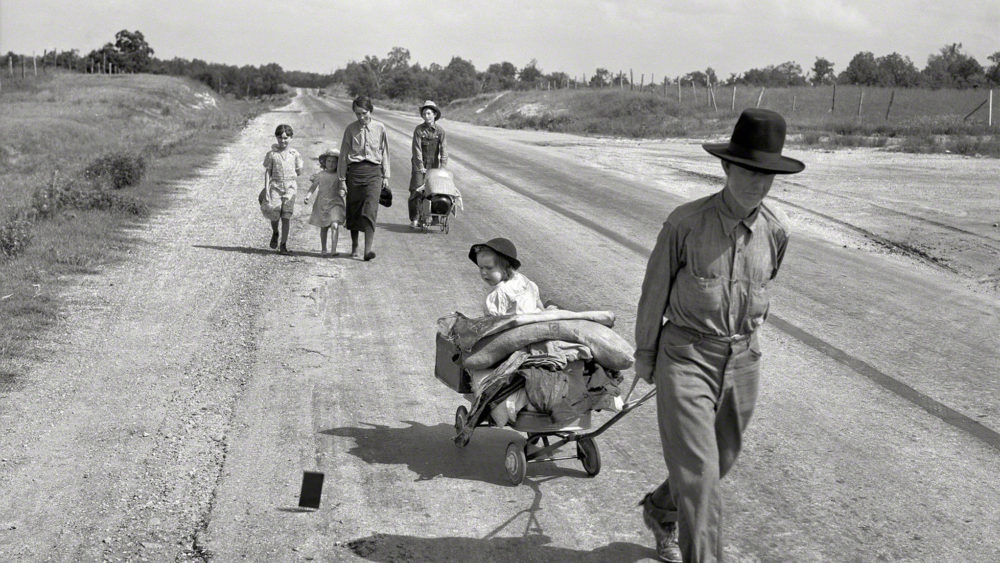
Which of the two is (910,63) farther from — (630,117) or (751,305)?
(751,305)

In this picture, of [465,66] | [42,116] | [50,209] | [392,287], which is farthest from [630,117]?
[465,66]

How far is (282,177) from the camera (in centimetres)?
1314

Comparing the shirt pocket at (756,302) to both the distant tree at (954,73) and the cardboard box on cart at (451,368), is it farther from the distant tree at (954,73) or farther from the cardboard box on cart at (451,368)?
the distant tree at (954,73)

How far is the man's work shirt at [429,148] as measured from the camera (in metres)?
15.8

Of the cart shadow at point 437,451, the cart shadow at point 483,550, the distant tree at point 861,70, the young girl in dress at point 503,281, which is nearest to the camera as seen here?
the cart shadow at point 483,550

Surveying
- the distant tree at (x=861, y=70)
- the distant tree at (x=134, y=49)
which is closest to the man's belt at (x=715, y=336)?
the distant tree at (x=861, y=70)

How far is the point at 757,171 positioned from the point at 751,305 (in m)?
0.57

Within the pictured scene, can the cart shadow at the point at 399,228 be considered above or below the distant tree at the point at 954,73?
below

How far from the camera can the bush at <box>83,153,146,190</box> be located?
19.9 meters

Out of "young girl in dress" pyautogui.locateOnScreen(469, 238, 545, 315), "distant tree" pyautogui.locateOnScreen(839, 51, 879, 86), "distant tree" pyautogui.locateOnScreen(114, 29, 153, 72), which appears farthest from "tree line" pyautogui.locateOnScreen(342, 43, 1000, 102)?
"young girl in dress" pyautogui.locateOnScreen(469, 238, 545, 315)

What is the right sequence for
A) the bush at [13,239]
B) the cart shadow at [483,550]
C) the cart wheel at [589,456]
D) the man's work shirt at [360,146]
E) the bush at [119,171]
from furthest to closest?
the bush at [119,171]
the man's work shirt at [360,146]
the bush at [13,239]
the cart wheel at [589,456]
the cart shadow at [483,550]

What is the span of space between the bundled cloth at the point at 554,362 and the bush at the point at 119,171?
15.5 metres

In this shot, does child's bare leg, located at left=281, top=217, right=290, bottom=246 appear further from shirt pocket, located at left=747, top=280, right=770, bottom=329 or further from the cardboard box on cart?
shirt pocket, located at left=747, top=280, right=770, bottom=329

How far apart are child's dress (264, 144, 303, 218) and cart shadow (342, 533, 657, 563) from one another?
8.66 m
